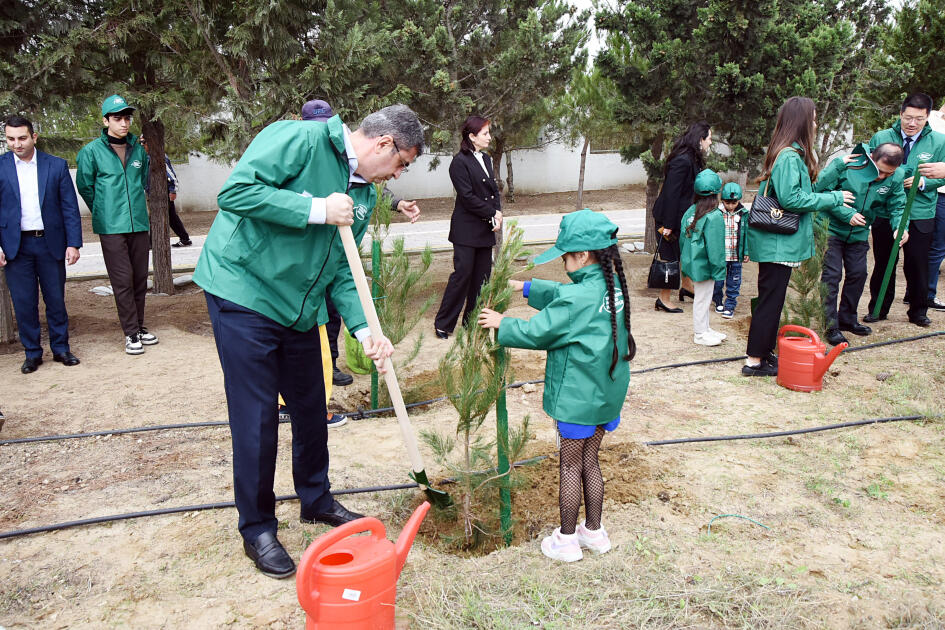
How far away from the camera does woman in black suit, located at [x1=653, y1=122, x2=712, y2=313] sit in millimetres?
6637

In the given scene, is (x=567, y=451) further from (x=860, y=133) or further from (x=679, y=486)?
(x=860, y=133)

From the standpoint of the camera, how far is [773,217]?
471cm

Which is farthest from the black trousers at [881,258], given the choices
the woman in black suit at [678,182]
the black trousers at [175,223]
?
the black trousers at [175,223]

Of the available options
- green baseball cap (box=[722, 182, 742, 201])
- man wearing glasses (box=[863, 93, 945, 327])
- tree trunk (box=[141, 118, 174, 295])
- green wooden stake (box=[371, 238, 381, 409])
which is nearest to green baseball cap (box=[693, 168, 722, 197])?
green baseball cap (box=[722, 182, 742, 201])

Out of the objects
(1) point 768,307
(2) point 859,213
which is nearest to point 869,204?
(2) point 859,213

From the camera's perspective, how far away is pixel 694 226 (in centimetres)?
599

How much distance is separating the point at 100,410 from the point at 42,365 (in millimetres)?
1343

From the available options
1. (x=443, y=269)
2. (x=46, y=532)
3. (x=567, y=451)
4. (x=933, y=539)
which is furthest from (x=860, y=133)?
(x=46, y=532)

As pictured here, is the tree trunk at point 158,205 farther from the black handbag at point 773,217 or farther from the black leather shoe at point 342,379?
the black handbag at point 773,217

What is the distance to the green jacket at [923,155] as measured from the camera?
19.3 feet

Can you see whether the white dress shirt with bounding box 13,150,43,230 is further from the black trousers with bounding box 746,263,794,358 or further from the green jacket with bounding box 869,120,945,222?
the green jacket with bounding box 869,120,945,222

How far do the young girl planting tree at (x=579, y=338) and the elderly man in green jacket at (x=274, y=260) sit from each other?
24.9 inches

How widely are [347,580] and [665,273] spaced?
563cm

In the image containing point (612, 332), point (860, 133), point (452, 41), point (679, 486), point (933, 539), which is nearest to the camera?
point (612, 332)
